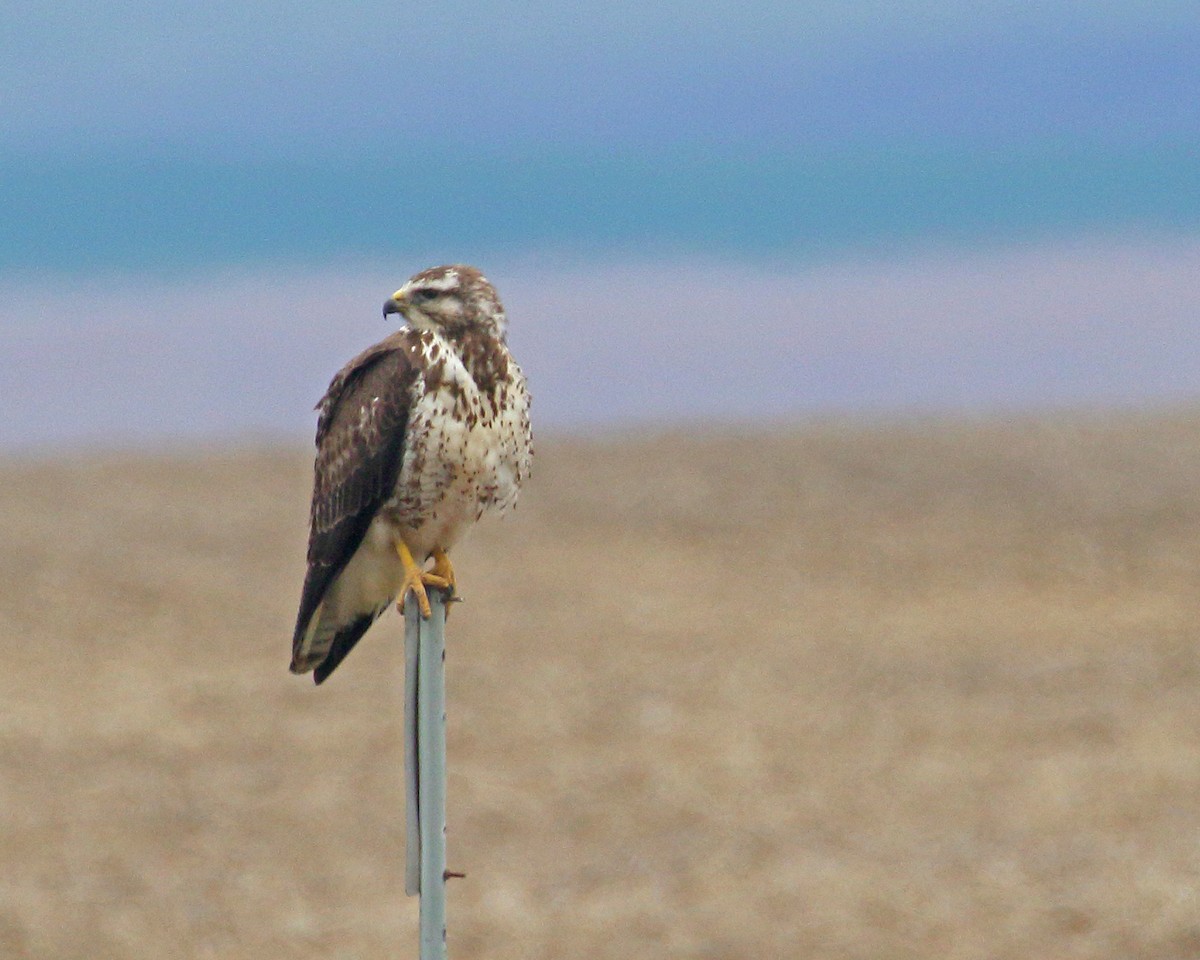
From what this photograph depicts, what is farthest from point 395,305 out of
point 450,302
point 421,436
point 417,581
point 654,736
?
point 654,736

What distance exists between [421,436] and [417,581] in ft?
1.56

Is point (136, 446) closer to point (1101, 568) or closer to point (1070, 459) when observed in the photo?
point (1070, 459)

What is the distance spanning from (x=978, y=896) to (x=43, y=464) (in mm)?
27490

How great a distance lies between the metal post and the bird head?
1.13 metres

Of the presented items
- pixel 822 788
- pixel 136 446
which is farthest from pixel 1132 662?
pixel 136 446

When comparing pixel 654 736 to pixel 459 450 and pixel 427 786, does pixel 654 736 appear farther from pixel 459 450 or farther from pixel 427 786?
pixel 427 786

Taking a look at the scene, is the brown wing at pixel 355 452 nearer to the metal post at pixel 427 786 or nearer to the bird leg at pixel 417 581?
the bird leg at pixel 417 581

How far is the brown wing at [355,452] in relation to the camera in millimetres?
→ 6250

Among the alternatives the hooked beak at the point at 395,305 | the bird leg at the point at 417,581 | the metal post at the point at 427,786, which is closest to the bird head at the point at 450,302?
the hooked beak at the point at 395,305

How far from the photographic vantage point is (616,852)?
13.0 m

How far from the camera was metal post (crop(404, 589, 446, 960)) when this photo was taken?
5414mm

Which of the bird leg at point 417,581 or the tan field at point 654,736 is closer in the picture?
the bird leg at point 417,581

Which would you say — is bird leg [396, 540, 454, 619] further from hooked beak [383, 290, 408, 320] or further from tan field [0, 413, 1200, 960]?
tan field [0, 413, 1200, 960]

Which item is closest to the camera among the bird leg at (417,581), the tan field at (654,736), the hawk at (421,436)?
the bird leg at (417,581)
